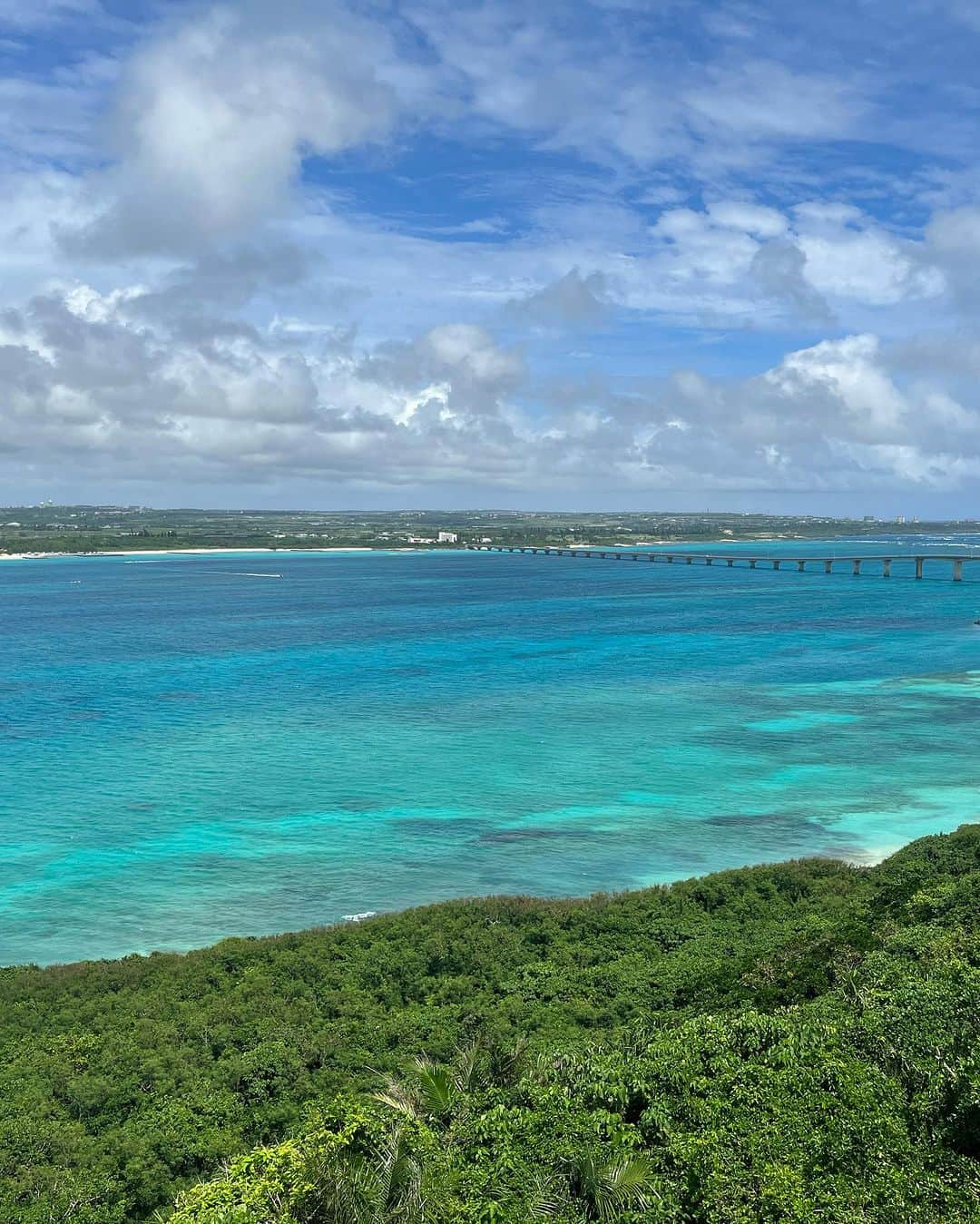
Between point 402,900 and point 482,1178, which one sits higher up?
point 482,1178

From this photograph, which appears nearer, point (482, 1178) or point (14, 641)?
point (482, 1178)

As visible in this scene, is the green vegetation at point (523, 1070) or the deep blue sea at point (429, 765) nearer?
the green vegetation at point (523, 1070)

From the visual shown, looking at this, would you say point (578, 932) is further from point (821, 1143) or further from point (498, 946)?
point (821, 1143)

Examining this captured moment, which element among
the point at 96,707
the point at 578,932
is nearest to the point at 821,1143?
the point at 578,932

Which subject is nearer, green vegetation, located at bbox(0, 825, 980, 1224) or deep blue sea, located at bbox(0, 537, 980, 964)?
green vegetation, located at bbox(0, 825, 980, 1224)

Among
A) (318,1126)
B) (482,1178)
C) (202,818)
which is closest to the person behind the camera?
(482,1178)
